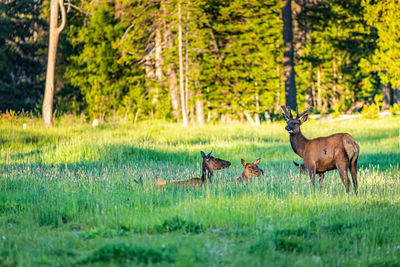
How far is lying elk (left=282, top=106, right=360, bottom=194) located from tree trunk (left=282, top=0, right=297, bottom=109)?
20.1 m

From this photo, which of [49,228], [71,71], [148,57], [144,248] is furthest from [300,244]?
[71,71]

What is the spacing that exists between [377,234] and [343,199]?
1.70m

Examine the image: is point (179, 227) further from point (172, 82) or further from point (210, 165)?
point (172, 82)

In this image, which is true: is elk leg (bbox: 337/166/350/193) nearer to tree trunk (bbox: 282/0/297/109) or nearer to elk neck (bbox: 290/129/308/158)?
elk neck (bbox: 290/129/308/158)

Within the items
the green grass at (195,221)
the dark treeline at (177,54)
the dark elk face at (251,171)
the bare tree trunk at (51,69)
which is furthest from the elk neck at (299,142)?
the bare tree trunk at (51,69)

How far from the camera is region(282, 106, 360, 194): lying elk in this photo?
9.35 meters

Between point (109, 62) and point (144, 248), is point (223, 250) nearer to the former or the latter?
point (144, 248)

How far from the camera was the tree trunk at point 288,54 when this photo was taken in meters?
29.9

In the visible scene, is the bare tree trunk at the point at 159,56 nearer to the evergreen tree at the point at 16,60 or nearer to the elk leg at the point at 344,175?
the evergreen tree at the point at 16,60

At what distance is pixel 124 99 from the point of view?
31.2 m

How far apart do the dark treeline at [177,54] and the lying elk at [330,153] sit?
16848mm

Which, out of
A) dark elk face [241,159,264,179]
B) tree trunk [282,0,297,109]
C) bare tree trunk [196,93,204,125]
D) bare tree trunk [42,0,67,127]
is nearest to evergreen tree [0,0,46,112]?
bare tree trunk [42,0,67,127]

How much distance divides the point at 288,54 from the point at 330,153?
21.7m

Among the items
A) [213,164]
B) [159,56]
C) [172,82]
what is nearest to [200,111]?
[172,82]
